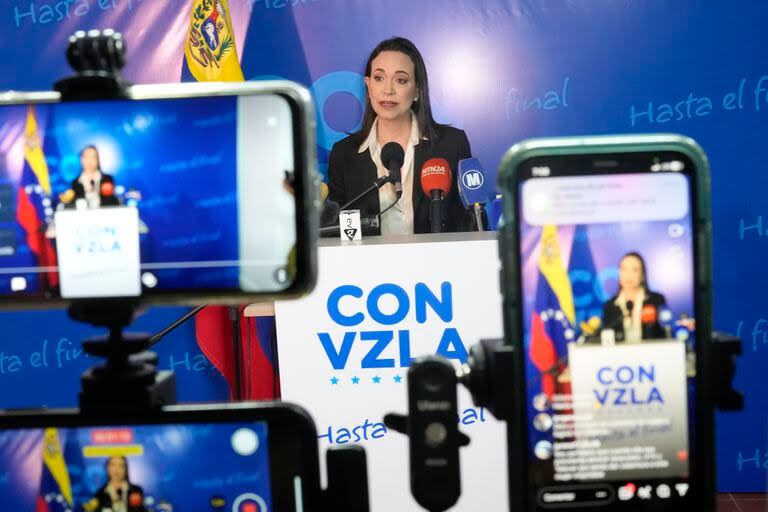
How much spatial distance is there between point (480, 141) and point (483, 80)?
0.25m

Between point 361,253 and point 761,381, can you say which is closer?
point 361,253

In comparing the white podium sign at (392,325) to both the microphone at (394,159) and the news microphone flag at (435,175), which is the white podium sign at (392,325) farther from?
the microphone at (394,159)

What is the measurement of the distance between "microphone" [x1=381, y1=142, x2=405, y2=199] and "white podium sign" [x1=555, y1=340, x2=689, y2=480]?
249 centimetres

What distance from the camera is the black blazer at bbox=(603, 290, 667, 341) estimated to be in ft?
2.14

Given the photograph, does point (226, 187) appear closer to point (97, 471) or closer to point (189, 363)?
point (97, 471)

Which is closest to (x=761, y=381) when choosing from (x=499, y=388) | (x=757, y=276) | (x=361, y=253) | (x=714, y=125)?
(x=757, y=276)

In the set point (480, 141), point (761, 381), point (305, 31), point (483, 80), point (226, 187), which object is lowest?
point (761, 381)

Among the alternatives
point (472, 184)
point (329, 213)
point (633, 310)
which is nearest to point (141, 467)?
point (633, 310)

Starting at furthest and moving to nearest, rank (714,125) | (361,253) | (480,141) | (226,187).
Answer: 1. (480,141)
2. (714,125)
3. (361,253)
4. (226,187)

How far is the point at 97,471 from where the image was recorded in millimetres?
641

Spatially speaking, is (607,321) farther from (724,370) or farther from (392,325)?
(392,325)

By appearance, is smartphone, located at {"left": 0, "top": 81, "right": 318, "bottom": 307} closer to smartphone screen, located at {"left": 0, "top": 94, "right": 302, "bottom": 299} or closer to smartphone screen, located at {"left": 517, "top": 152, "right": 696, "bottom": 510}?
smartphone screen, located at {"left": 0, "top": 94, "right": 302, "bottom": 299}

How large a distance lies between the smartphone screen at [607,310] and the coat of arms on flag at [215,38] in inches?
103

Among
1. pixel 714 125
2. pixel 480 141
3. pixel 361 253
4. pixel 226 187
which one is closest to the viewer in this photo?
pixel 226 187
